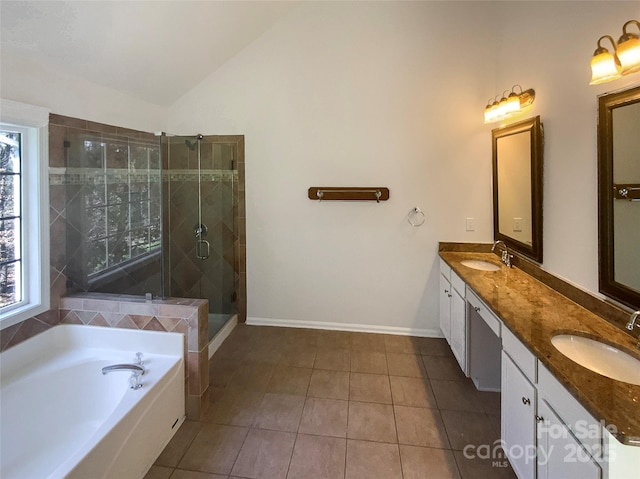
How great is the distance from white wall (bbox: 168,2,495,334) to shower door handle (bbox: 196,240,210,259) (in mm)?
467

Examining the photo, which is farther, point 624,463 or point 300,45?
point 300,45

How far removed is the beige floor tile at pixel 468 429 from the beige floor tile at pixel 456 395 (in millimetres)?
65

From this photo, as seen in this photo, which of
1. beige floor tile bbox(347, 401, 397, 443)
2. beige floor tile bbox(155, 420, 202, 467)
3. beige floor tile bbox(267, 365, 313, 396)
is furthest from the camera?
beige floor tile bbox(267, 365, 313, 396)

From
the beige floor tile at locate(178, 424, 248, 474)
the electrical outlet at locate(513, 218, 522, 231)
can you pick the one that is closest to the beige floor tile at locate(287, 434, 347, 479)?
the beige floor tile at locate(178, 424, 248, 474)

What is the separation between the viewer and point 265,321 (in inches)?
147

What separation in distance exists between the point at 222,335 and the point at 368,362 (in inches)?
56.5

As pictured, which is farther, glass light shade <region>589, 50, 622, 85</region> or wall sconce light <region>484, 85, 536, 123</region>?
wall sconce light <region>484, 85, 536, 123</region>

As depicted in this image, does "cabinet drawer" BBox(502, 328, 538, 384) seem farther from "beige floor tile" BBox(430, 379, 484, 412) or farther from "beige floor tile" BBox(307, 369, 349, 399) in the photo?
"beige floor tile" BBox(307, 369, 349, 399)

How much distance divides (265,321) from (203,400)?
1.47 m

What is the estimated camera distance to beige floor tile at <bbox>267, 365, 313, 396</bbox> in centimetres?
257

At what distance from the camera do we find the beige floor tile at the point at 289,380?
8.45 feet

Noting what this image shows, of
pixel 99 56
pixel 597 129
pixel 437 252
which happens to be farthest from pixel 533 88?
pixel 99 56

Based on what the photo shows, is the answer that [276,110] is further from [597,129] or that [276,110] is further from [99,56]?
[597,129]

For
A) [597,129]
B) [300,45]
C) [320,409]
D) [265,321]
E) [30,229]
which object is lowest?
[320,409]
